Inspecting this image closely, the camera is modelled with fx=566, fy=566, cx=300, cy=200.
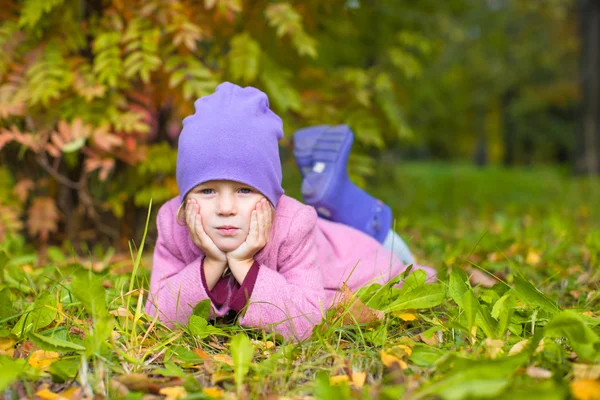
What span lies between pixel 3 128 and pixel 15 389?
189cm

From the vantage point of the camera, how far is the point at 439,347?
64.8 inches

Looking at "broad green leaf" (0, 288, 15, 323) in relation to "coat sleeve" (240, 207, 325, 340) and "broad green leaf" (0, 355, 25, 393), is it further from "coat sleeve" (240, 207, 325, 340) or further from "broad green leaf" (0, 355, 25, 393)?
"coat sleeve" (240, 207, 325, 340)

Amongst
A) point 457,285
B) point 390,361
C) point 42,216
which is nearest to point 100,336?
point 390,361

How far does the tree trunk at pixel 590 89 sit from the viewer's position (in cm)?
995

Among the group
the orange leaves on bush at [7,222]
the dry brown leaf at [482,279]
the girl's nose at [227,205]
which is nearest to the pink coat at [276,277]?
the girl's nose at [227,205]

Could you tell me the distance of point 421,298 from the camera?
6.08ft

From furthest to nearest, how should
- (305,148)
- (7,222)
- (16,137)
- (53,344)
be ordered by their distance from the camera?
(7,222)
(16,137)
(305,148)
(53,344)

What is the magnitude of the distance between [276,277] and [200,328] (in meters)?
0.29

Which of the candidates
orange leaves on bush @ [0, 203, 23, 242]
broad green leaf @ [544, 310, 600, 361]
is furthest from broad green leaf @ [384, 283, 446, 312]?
orange leaves on bush @ [0, 203, 23, 242]

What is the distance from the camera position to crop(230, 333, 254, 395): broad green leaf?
1.42m

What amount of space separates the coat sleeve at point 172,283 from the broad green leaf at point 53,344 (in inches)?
12.0

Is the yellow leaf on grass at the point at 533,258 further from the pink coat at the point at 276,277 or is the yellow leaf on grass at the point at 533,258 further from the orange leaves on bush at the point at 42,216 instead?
the orange leaves on bush at the point at 42,216

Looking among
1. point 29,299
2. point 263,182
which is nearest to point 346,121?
point 263,182

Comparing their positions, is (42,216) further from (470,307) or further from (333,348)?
(470,307)
